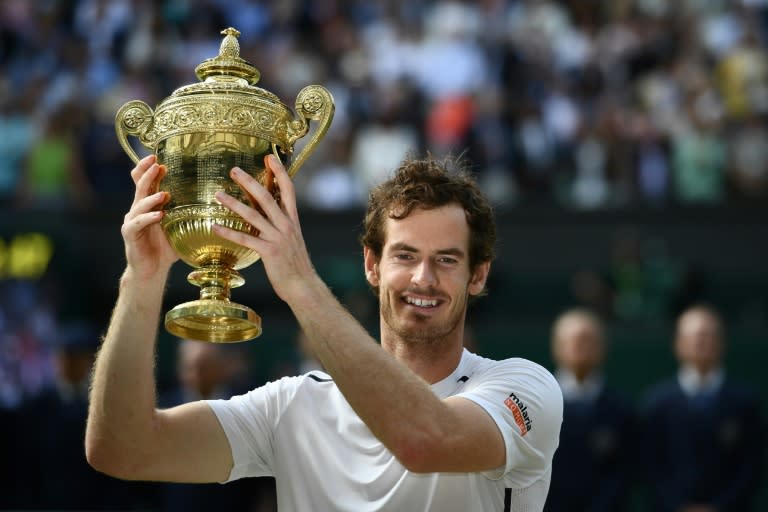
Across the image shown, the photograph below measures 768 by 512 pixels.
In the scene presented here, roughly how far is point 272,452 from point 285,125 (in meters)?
0.99

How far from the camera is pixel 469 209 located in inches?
164

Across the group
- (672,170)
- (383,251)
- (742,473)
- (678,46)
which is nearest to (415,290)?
(383,251)

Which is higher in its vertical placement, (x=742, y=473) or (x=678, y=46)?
(x=678, y=46)

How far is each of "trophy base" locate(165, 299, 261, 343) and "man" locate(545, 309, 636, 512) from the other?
5.18 metres

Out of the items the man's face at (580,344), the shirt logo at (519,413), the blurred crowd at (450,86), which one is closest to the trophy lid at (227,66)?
the shirt logo at (519,413)

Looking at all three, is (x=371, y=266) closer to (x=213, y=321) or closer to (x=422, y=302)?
(x=422, y=302)

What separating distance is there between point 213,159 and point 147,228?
0.27 meters

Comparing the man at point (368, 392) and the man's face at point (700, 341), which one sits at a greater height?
the man's face at point (700, 341)

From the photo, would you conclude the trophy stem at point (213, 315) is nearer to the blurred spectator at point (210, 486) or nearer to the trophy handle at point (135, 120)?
the trophy handle at point (135, 120)

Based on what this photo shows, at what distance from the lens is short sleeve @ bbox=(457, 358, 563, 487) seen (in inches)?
150

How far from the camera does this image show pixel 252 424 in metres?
4.14

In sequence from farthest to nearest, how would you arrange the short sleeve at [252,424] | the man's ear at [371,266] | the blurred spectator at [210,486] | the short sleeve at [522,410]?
1. the blurred spectator at [210,486]
2. the man's ear at [371,266]
3. the short sleeve at [252,424]
4. the short sleeve at [522,410]

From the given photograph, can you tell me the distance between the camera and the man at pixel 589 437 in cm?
886

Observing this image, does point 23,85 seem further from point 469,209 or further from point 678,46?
point 469,209
